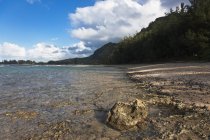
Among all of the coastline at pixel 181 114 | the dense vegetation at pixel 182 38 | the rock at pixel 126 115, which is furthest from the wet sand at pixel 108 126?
the dense vegetation at pixel 182 38

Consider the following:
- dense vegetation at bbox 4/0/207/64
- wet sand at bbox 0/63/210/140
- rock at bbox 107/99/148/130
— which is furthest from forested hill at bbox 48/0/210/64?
rock at bbox 107/99/148/130

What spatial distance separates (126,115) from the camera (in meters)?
11.8

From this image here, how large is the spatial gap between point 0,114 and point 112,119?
6.16 metres

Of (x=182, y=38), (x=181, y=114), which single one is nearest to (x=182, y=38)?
(x=182, y=38)

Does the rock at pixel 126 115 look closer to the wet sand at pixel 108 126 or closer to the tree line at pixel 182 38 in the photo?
the wet sand at pixel 108 126

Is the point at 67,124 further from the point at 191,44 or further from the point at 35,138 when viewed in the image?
the point at 191,44

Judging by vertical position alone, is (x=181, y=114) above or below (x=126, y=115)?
below

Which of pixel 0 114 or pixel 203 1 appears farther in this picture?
pixel 203 1

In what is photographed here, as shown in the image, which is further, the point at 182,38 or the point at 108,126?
the point at 182,38

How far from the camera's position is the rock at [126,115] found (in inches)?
453

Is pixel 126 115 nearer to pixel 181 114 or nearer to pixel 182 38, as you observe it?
pixel 181 114

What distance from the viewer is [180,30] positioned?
3002 inches

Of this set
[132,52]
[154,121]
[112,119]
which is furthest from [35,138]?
[132,52]

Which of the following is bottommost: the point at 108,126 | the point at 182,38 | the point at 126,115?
the point at 108,126
